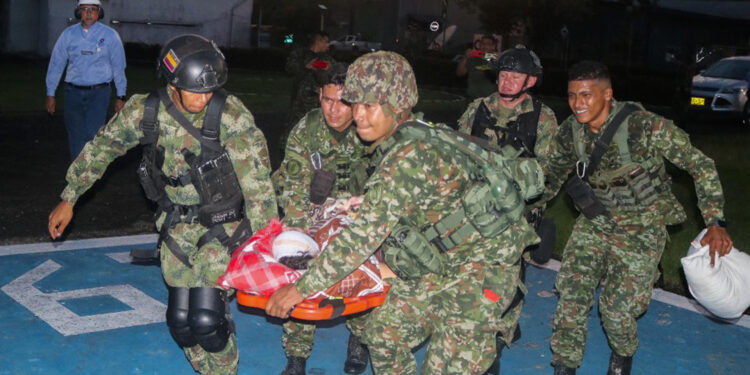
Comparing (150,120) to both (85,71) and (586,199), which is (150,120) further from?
(85,71)

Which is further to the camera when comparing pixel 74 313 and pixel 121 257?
pixel 121 257

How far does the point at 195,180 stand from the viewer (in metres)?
4.70

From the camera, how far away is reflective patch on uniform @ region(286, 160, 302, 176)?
5.45 meters

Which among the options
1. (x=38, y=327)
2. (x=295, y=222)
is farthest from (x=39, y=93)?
(x=295, y=222)

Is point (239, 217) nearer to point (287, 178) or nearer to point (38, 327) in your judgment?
point (287, 178)

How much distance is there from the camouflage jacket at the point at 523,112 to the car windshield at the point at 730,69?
73.8ft

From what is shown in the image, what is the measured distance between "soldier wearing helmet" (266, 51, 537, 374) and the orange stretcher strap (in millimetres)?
130

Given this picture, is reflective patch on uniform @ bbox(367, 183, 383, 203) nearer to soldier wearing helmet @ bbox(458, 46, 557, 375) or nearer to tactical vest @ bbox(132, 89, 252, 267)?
tactical vest @ bbox(132, 89, 252, 267)

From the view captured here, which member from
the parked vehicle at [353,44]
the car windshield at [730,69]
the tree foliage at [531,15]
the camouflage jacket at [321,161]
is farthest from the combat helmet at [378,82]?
the parked vehicle at [353,44]

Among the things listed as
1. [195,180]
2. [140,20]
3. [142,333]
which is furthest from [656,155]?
[140,20]

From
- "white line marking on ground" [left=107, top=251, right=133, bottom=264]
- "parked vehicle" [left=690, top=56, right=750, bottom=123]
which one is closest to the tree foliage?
"parked vehicle" [left=690, top=56, right=750, bottom=123]

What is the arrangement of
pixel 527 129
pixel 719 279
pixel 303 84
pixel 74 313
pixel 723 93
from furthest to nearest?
pixel 723 93 < pixel 303 84 < pixel 74 313 < pixel 527 129 < pixel 719 279

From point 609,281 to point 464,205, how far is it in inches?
76.5

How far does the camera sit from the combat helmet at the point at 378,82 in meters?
4.00
